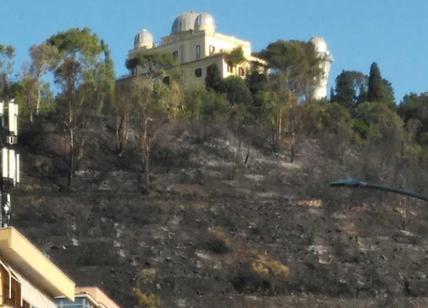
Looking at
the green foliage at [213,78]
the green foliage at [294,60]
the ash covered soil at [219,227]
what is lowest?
the ash covered soil at [219,227]

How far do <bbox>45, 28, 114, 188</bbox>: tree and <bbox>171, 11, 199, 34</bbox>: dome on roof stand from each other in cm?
2730

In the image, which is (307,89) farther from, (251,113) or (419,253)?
(419,253)

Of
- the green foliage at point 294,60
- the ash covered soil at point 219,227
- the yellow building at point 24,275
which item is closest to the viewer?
the yellow building at point 24,275

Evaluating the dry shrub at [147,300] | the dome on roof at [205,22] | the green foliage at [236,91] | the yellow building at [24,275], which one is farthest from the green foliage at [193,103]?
the yellow building at [24,275]

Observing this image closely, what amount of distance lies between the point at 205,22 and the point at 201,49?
4.51 m

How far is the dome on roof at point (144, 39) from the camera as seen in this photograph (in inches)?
4705

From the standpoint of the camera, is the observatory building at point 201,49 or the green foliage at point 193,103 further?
the observatory building at point 201,49

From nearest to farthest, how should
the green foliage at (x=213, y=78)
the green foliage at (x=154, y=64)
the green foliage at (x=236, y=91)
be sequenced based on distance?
the green foliage at (x=236, y=91), the green foliage at (x=154, y=64), the green foliage at (x=213, y=78)

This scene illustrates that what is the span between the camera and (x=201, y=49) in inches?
4375

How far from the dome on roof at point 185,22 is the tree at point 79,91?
27.3 m

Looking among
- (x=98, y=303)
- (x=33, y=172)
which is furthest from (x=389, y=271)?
(x=98, y=303)

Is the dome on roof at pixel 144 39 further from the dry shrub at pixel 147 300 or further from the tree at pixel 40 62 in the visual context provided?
the dry shrub at pixel 147 300

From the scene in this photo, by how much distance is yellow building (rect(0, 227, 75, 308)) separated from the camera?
585 inches

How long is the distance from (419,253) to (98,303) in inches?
1881
